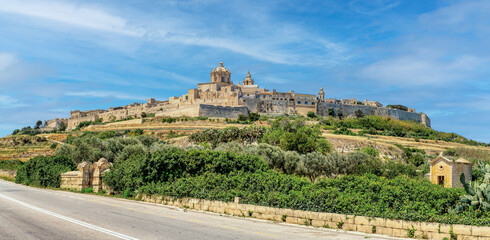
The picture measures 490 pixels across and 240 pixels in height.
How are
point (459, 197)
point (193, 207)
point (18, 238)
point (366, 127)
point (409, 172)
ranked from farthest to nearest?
point (366, 127) < point (409, 172) < point (193, 207) < point (459, 197) < point (18, 238)

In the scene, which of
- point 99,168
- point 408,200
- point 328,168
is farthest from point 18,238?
point 328,168

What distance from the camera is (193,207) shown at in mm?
15523

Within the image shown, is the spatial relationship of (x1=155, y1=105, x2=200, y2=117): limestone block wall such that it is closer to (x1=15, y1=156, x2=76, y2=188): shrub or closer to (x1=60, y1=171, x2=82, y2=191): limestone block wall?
(x1=15, y1=156, x2=76, y2=188): shrub

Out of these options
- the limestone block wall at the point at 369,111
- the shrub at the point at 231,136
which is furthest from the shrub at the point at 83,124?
the shrub at the point at 231,136

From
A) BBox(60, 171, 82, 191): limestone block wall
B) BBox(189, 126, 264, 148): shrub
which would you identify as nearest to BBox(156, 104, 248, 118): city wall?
BBox(189, 126, 264, 148): shrub

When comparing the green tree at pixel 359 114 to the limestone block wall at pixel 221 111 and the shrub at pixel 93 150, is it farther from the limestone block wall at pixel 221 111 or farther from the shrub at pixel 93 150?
the shrub at pixel 93 150

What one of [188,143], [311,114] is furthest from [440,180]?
[311,114]

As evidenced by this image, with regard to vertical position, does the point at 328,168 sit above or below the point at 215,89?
below

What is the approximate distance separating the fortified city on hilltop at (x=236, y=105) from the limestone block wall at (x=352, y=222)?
7370cm

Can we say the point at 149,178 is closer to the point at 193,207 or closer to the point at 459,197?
the point at 193,207

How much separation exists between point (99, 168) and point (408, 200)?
15255 mm

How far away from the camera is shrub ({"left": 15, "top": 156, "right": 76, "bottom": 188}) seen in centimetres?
2522

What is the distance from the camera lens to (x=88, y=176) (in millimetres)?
22141

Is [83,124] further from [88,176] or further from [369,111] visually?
[88,176]
